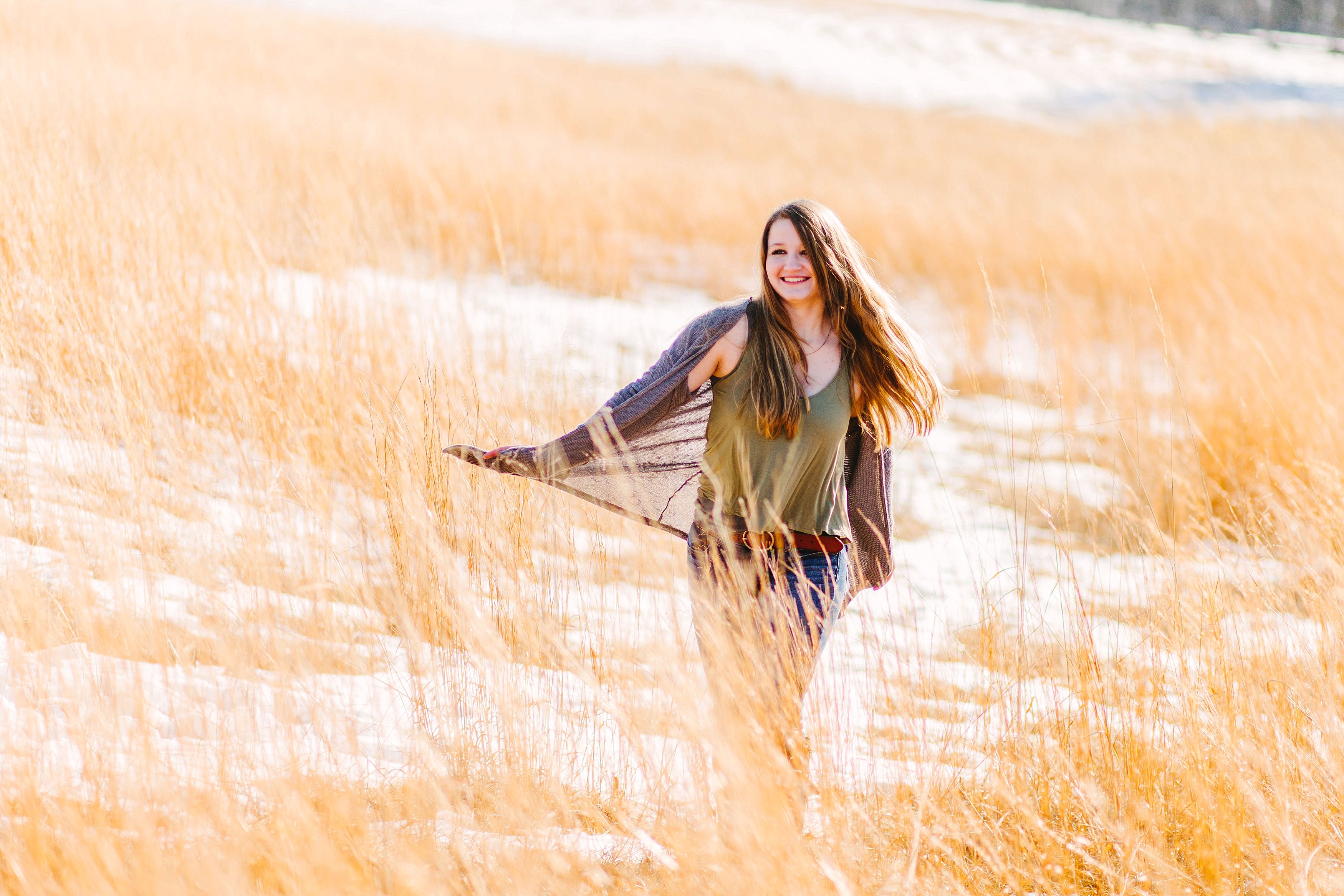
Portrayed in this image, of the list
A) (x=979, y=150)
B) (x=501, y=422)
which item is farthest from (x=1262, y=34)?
(x=501, y=422)

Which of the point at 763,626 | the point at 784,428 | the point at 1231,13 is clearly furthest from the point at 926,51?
the point at 763,626

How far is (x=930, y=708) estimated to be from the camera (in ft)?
8.60

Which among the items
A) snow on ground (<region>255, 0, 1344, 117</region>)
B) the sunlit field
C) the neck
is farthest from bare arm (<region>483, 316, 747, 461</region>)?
snow on ground (<region>255, 0, 1344, 117</region>)

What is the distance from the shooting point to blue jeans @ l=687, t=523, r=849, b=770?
203cm

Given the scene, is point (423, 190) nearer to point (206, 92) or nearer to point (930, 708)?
point (206, 92)

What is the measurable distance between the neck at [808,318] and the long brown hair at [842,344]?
0.7 inches

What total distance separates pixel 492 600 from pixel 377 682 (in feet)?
1.23

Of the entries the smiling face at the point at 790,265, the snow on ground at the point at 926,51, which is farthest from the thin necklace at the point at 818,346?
the snow on ground at the point at 926,51

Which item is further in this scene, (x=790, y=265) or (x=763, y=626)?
(x=790, y=265)

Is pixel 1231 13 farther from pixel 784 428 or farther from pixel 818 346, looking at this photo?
pixel 784 428

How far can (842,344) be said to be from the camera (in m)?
2.42

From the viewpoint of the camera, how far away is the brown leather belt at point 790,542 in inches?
89.5

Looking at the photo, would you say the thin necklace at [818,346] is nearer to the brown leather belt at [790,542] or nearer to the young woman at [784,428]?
the young woman at [784,428]

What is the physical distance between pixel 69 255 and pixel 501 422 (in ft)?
5.50
